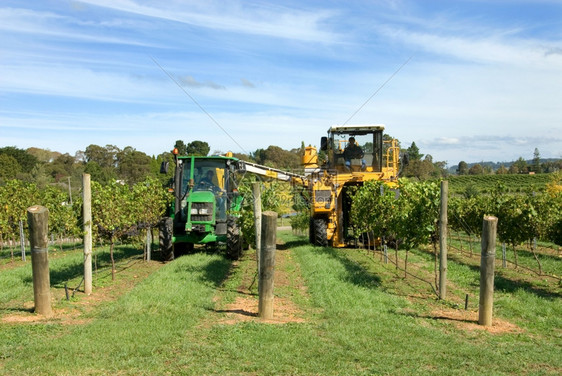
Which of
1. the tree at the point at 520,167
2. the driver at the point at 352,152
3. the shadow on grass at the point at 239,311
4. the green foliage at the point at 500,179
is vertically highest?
the tree at the point at 520,167

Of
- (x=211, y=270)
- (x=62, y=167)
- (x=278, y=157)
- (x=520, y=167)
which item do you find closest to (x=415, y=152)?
(x=520, y=167)

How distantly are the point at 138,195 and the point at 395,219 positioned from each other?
23.5 feet

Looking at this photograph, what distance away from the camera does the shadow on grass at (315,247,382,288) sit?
10.5 m

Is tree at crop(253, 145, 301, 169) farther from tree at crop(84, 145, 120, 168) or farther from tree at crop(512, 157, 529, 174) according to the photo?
tree at crop(512, 157, 529, 174)

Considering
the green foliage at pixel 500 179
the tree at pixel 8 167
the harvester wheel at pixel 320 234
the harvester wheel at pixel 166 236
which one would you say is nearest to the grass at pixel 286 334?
the harvester wheel at pixel 166 236

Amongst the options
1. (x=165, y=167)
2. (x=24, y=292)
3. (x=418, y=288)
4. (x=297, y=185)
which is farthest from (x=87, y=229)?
(x=297, y=185)

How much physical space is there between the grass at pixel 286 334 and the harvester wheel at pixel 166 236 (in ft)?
8.66

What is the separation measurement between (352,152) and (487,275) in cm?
998

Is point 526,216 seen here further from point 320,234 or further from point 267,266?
point 267,266

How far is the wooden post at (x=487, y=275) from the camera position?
7.83 meters

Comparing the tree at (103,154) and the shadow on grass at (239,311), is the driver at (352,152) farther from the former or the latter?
the tree at (103,154)

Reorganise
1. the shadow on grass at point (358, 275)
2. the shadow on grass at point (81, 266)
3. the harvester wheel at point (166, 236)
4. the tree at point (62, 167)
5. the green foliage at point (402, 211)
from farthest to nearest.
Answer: the tree at point (62, 167)
the harvester wheel at point (166, 236)
the shadow on grass at point (81, 266)
the shadow on grass at point (358, 275)
the green foliage at point (402, 211)

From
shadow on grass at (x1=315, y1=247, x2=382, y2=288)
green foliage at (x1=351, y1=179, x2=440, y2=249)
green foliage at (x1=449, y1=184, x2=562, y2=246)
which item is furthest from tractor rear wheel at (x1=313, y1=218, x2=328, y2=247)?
green foliage at (x1=449, y1=184, x2=562, y2=246)

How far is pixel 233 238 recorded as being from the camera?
13.5m
